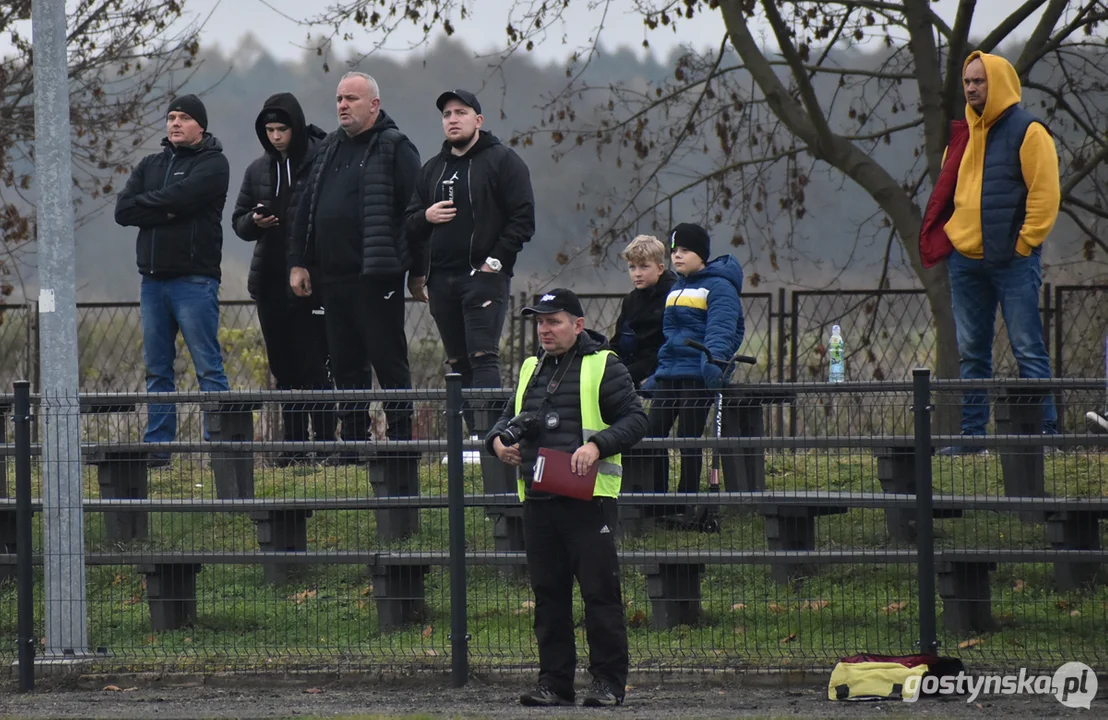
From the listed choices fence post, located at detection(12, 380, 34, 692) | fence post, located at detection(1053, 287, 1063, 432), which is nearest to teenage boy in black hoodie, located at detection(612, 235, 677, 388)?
fence post, located at detection(12, 380, 34, 692)

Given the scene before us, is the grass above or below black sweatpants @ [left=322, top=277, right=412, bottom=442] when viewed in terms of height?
below

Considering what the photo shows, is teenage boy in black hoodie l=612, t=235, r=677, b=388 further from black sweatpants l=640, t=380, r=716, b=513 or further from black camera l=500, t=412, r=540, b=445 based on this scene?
black camera l=500, t=412, r=540, b=445

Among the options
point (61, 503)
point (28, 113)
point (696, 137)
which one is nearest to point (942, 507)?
point (61, 503)

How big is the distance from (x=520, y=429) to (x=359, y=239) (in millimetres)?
3094

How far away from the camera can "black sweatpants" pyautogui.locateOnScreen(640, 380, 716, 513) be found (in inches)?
334

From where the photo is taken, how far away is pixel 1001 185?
9.22 metres

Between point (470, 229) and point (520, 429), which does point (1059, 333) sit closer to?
point (470, 229)

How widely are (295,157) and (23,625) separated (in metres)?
3.74

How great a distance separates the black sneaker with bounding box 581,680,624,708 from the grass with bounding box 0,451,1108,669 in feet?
2.53

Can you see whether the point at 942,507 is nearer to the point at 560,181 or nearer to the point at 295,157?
the point at 295,157

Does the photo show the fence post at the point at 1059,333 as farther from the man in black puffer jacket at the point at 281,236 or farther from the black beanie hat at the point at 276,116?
the black beanie hat at the point at 276,116

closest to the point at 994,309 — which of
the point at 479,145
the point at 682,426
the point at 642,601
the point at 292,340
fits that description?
the point at 682,426

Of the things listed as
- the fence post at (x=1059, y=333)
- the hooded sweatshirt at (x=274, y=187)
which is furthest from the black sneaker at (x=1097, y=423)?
the fence post at (x=1059, y=333)

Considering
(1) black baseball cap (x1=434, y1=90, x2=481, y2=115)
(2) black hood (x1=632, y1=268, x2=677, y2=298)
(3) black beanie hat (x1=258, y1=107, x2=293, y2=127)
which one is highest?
(3) black beanie hat (x1=258, y1=107, x2=293, y2=127)
